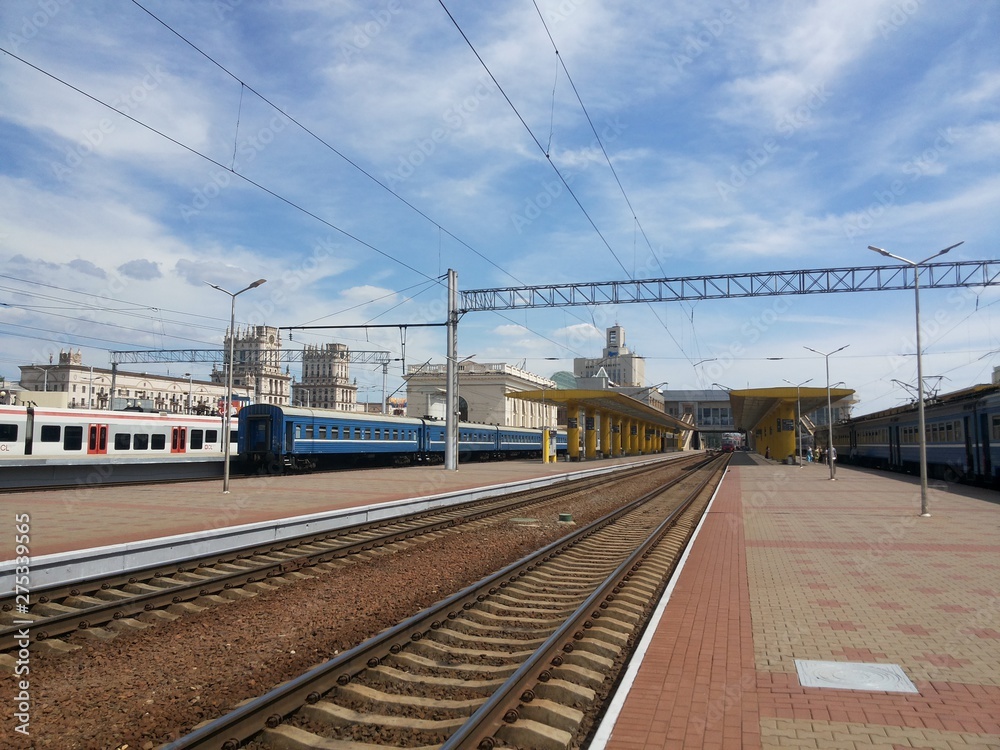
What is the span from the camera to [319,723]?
16.8 feet

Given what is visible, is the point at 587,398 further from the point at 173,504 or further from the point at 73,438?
the point at 173,504

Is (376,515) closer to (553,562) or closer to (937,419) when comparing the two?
(553,562)

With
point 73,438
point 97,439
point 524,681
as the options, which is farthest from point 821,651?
point 97,439

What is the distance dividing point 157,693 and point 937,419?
33.9m

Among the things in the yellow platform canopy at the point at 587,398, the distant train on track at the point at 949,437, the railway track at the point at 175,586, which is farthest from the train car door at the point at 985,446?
the yellow platform canopy at the point at 587,398

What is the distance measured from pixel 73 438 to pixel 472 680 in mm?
25363

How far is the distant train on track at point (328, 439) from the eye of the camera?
1299 inches

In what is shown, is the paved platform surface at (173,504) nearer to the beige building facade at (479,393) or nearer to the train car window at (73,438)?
the train car window at (73,438)

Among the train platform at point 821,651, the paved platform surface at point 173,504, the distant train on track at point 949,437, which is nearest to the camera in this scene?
the train platform at point 821,651

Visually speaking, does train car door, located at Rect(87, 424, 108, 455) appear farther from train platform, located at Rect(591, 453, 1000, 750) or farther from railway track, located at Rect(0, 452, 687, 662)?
train platform, located at Rect(591, 453, 1000, 750)

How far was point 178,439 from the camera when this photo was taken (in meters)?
31.5

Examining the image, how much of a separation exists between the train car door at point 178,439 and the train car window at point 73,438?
459cm

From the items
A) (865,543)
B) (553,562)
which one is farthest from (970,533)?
(553,562)

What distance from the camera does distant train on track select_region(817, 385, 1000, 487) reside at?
2516cm
